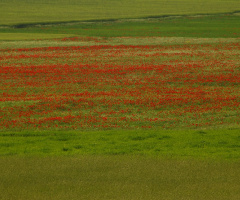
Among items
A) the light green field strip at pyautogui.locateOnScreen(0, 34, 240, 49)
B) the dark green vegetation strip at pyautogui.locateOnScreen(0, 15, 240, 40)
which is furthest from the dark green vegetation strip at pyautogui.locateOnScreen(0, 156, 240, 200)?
the dark green vegetation strip at pyautogui.locateOnScreen(0, 15, 240, 40)

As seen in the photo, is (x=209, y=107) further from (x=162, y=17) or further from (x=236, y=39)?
(x=162, y=17)

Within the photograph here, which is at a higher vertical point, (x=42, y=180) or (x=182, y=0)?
(x=182, y=0)

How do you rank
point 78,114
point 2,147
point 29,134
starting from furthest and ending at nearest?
point 78,114, point 29,134, point 2,147

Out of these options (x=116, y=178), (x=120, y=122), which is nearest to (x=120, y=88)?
(x=120, y=122)

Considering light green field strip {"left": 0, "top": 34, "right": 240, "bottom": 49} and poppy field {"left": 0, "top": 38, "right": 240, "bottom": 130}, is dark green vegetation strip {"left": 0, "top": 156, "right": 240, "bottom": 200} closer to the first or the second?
poppy field {"left": 0, "top": 38, "right": 240, "bottom": 130}

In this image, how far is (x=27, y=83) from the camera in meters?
31.5

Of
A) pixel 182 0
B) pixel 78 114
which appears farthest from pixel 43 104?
pixel 182 0

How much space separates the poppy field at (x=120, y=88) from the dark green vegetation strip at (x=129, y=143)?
153cm

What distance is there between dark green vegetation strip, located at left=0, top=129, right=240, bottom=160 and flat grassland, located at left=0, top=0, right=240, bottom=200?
36 mm

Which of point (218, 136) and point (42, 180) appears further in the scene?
point (218, 136)

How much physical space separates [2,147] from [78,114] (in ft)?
21.0

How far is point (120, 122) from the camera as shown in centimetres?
2017

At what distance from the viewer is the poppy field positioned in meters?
20.6

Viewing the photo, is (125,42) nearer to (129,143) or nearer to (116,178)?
(129,143)
